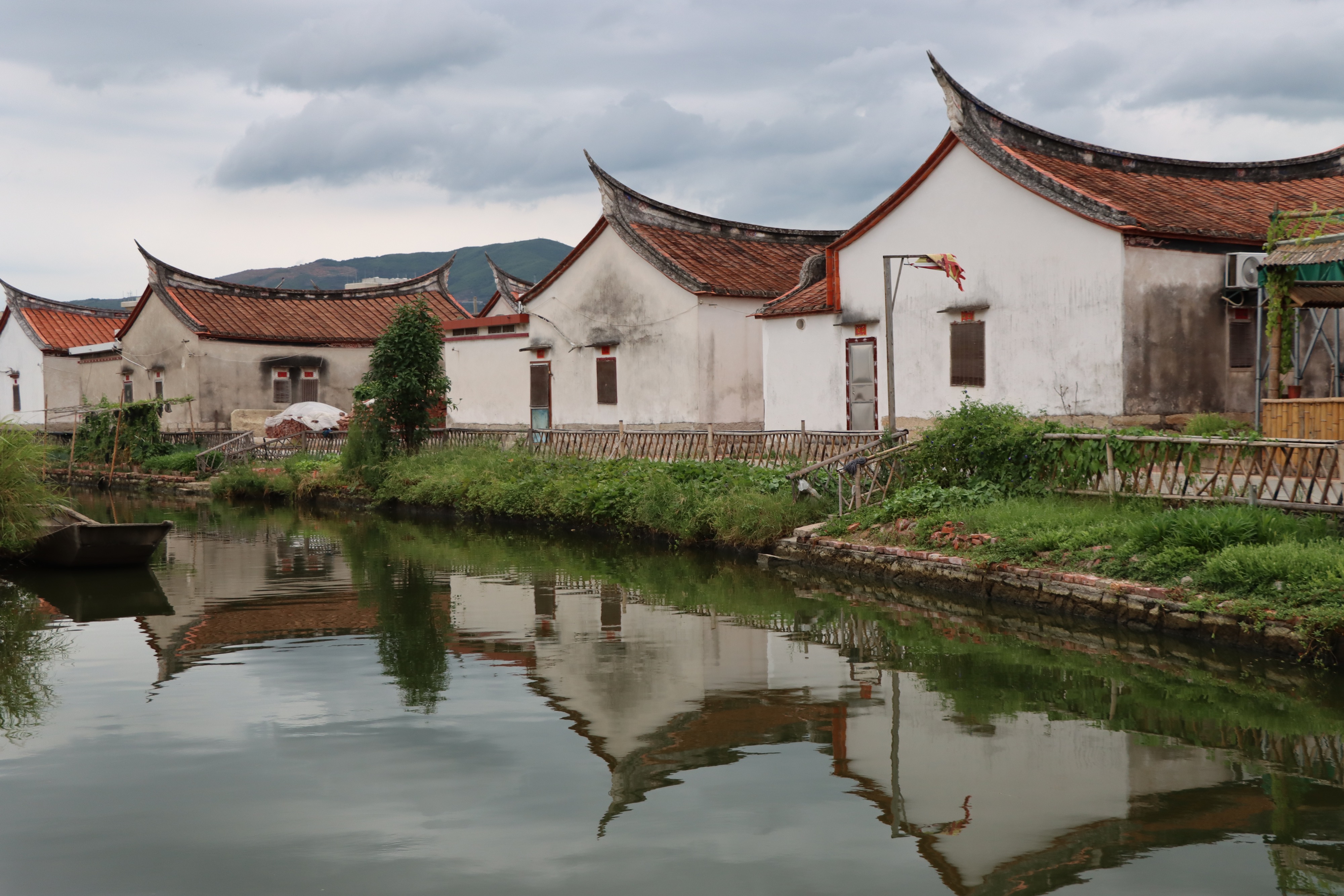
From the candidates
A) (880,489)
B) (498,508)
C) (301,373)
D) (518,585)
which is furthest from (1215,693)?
(301,373)

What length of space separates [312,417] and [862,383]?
17057 mm

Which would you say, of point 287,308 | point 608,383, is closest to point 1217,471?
point 608,383

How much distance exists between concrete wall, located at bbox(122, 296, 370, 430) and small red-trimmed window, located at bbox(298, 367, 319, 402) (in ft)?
0.46

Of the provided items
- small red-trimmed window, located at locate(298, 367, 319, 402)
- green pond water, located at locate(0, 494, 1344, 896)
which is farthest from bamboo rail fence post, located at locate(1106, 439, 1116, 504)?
small red-trimmed window, located at locate(298, 367, 319, 402)

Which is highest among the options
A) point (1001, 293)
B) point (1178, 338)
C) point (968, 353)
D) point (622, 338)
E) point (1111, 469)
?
point (1001, 293)

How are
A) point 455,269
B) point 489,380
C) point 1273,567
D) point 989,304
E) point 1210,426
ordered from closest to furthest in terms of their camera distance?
1. point 1273,567
2. point 1210,426
3. point 989,304
4. point 489,380
5. point 455,269

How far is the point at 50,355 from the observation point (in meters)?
42.6

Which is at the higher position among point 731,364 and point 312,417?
point 731,364

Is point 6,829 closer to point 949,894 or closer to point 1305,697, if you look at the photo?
point 949,894

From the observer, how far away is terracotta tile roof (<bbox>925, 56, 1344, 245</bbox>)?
52.7 ft

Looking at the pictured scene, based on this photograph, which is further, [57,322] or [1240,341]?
[57,322]

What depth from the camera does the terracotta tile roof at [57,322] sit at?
142ft

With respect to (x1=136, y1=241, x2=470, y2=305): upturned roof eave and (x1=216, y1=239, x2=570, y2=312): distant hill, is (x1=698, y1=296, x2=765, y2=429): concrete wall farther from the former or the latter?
(x1=216, y1=239, x2=570, y2=312): distant hill

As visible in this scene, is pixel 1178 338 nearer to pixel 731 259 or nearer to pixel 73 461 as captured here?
pixel 731 259
